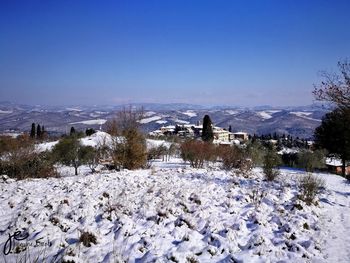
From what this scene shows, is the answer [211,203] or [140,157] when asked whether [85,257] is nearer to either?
[211,203]

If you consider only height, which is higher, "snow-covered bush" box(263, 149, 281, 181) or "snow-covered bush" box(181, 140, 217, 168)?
"snow-covered bush" box(263, 149, 281, 181)

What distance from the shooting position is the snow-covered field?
7039 millimetres

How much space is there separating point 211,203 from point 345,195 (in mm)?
8436

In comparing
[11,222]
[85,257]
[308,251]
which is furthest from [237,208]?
[11,222]

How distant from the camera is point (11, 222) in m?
8.48

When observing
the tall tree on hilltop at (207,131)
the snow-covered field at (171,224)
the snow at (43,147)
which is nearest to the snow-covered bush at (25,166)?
the snow at (43,147)

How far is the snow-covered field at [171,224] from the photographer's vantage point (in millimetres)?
7039

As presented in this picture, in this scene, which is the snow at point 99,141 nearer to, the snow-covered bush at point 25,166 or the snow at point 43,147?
the snow at point 43,147

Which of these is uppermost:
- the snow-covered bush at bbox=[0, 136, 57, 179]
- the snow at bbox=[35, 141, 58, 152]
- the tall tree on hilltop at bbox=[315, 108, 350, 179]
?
the tall tree on hilltop at bbox=[315, 108, 350, 179]

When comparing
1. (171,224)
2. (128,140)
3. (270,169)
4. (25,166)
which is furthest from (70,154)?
(171,224)

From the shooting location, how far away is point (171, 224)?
8539 mm
